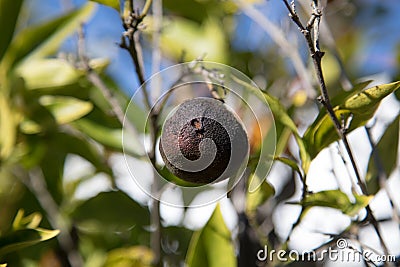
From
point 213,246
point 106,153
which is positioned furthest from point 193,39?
point 213,246

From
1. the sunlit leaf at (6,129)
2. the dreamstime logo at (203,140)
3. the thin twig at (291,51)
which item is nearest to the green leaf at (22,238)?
the dreamstime logo at (203,140)

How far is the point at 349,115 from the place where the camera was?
641 mm

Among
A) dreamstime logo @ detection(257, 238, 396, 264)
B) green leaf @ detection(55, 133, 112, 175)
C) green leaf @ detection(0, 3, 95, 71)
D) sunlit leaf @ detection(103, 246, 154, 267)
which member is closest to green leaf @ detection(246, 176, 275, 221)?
dreamstime logo @ detection(257, 238, 396, 264)

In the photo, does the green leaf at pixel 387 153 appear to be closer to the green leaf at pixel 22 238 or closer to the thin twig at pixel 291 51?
the thin twig at pixel 291 51

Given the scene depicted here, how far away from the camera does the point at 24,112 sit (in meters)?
0.95

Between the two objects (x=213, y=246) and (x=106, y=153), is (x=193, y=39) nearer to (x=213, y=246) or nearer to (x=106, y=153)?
(x=106, y=153)

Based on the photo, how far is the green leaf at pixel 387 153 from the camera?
2.52ft

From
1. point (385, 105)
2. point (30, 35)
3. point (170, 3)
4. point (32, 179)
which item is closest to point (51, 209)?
point (32, 179)

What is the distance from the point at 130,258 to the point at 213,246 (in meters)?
0.16

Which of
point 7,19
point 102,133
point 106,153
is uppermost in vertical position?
point 7,19

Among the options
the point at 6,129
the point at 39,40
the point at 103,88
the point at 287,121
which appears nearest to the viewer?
the point at 287,121

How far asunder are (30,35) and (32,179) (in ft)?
0.71

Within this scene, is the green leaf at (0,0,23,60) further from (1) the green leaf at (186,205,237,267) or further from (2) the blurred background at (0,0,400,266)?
(1) the green leaf at (186,205,237,267)

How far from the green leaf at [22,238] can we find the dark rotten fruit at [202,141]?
0.51ft
